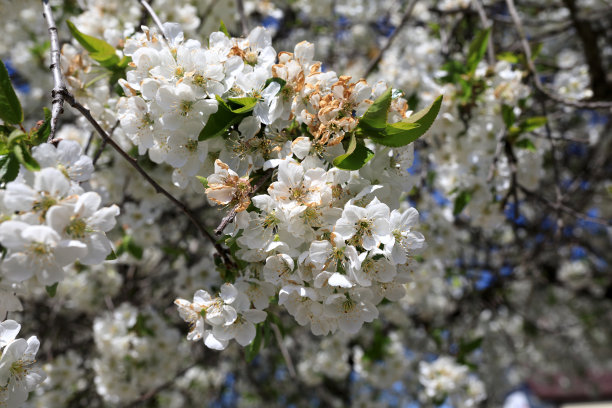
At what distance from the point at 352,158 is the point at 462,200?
142cm

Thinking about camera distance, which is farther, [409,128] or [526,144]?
[526,144]

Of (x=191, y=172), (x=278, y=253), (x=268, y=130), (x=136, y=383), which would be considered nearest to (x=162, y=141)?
(x=191, y=172)

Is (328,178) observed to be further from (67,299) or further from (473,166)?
(67,299)

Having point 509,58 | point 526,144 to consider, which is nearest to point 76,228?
point 526,144

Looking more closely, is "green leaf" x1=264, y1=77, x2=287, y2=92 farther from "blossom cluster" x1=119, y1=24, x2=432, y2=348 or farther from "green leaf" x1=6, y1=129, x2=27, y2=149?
"green leaf" x1=6, y1=129, x2=27, y2=149

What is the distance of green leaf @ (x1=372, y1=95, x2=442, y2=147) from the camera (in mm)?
1220

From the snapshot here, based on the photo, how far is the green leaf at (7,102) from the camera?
1148 millimetres

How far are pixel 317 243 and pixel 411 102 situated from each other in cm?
182

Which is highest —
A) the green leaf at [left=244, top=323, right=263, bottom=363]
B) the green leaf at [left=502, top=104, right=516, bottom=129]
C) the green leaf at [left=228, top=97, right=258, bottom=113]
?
the green leaf at [left=228, top=97, right=258, bottom=113]

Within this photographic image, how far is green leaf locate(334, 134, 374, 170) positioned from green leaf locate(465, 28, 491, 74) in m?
1.33

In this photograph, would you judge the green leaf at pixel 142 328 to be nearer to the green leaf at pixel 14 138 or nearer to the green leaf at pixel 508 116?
the green leaf at pixel 14 138

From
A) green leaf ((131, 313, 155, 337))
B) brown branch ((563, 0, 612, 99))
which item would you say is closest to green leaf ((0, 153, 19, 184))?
green leaf ((131, 313, 155, 337))

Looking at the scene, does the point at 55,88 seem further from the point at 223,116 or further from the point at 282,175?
the point at 282,175

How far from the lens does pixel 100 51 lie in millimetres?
1681
